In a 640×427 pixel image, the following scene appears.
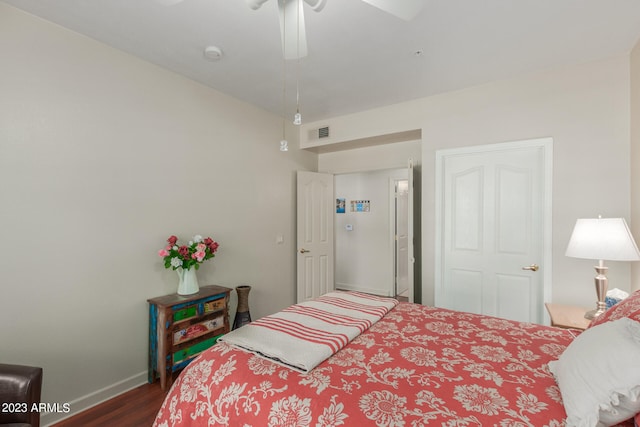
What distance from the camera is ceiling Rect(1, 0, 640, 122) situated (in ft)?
6.18

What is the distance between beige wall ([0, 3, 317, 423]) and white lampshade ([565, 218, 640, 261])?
3000mm

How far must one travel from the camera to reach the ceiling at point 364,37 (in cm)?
188

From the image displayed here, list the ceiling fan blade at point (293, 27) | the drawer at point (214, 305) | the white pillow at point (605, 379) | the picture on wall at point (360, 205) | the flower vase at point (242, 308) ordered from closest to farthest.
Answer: the white pillow at point (605, 379) → the ceiling fan blade at point (293, 27) → the drawer at point (214, 305) → the flower vase at point (242, 308) → the picture on wall at point (360, 205)

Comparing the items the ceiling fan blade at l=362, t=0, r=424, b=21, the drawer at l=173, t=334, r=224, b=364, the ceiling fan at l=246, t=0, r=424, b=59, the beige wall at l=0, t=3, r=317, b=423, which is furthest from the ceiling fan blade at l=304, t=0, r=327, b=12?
the drawer at l=173, t=334, r=224, b=364

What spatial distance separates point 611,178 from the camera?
2434mm


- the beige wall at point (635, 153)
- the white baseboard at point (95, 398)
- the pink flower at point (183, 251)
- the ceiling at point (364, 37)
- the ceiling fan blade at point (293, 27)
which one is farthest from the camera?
the pink flower at point (183, 251)

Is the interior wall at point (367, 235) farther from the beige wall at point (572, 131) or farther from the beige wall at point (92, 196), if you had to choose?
the beige wall at point (92, 196)

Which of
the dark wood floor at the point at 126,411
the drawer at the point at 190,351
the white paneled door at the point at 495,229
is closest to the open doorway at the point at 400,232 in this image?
the white paneled door at the point at 495,229

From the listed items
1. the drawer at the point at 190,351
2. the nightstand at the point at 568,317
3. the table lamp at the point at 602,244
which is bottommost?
the drawer at the point at 190,351

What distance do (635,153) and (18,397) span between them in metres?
4.04

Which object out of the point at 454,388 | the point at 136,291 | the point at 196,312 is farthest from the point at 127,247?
the point at 454,388

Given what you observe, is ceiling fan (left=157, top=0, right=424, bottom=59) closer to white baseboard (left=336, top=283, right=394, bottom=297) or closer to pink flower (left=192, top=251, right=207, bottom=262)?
pink flower (left=192, top=251, right=207, bottom=262)

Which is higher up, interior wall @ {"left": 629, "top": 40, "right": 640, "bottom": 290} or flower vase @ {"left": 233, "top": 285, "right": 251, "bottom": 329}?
interior wall @ {"left": 629, "top": 40, "right": 640, "bottom": 290}

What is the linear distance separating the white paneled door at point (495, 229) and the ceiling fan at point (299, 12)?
1923 millimetres
